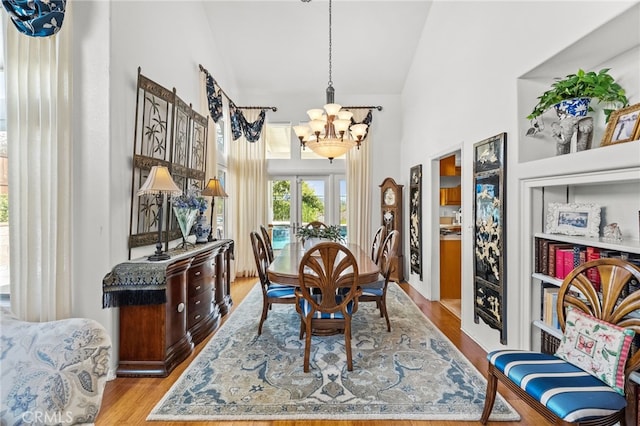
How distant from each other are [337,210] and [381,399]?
4.18 metres

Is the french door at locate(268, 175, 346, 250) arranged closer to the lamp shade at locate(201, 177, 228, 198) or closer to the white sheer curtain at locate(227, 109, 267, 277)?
the white sheer curtain at locate(227, 109, 267, 277)

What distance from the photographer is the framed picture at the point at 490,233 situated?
258cm

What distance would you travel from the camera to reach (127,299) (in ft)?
7.57

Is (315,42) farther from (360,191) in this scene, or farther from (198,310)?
(198,310)

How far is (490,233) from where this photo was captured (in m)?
2.77

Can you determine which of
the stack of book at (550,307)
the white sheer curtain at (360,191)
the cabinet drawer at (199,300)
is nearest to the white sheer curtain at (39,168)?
the cabinet drawer at (199,300)

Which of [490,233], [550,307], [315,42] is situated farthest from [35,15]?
[315,42]

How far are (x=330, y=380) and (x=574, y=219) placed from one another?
2.02 meters

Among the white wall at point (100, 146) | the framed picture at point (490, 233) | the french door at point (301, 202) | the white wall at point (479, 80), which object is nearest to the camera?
the white wall at point (479, 80)

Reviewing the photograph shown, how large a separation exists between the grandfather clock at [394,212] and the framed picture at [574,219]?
3070 millimetres

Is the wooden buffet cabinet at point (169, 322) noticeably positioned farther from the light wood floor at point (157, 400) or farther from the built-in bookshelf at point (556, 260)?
the built-in bookshelf at point (556, 260)

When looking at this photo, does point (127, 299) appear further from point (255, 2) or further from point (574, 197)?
point (255, 2)

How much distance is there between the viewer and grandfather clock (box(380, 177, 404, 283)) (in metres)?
5.32

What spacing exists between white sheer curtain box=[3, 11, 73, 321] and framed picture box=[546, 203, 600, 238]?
3.34 meters
